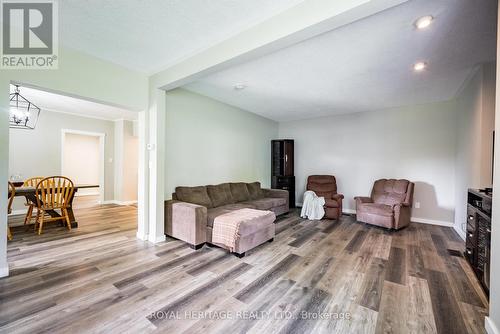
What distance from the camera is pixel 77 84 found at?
247cm

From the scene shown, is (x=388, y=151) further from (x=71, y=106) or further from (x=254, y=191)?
(x=71, y=106)

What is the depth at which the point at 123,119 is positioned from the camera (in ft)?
20.2

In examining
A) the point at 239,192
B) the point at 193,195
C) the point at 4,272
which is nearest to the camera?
the point at 4,272

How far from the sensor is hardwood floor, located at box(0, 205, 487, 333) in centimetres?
155

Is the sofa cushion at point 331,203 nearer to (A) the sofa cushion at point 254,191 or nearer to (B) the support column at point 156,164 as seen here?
(A) the sofa cushion at point 254,191

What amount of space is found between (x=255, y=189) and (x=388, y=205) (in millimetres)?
2768

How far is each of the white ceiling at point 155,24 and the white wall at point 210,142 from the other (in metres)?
1.16

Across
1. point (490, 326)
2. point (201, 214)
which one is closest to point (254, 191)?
point (201, 214)

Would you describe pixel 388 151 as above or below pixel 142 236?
above

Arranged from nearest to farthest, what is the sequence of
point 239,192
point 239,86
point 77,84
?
point 77,84
point 239,86
point 239,192

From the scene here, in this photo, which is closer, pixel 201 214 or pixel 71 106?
pixel 201 214

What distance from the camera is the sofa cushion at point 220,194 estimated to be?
3.95 m

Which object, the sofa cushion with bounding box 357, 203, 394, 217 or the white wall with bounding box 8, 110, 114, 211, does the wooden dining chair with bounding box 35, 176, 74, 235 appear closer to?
the white wall with bounding box 8, 110, 114, 211

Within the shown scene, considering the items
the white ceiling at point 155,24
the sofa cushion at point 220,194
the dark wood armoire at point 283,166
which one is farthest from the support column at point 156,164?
the dark wood armoire at point 283,166
